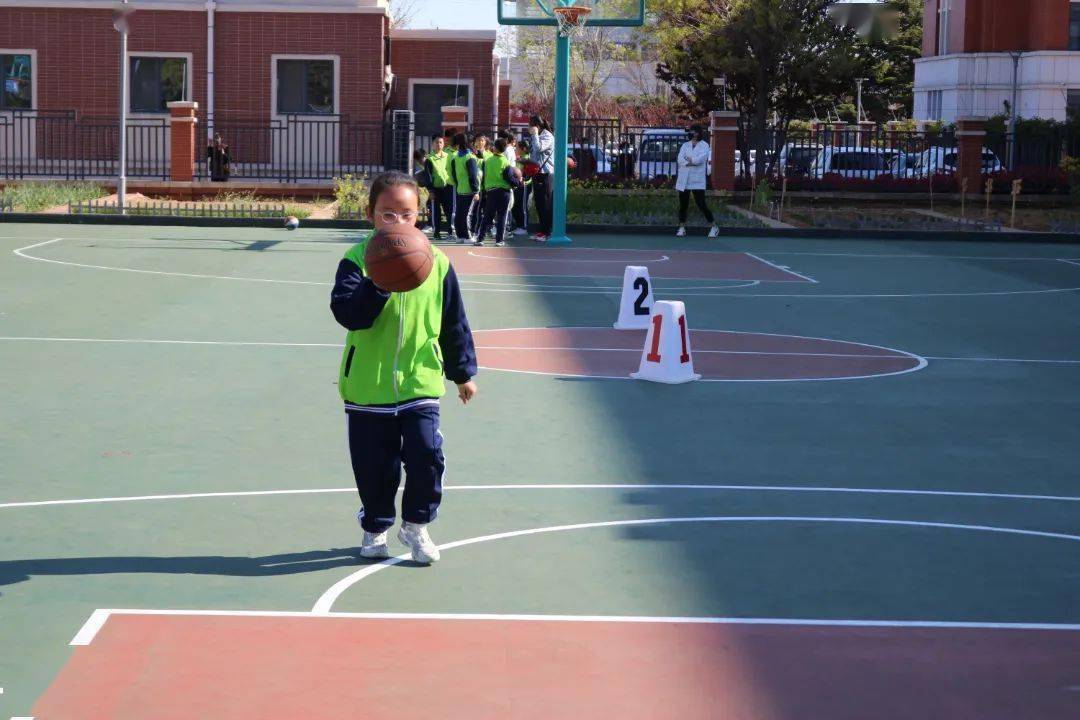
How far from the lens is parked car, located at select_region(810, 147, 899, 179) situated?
141 feet

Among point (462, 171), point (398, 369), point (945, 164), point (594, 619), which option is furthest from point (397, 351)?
point (945, 164)

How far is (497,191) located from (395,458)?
1914cm

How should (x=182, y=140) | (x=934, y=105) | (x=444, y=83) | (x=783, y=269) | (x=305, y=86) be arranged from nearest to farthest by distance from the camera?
(x=783, y=269), (x=182, y=140), (x=305, y=86), (x=444, y=83), (x=934, y=105)

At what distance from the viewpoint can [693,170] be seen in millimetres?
28984

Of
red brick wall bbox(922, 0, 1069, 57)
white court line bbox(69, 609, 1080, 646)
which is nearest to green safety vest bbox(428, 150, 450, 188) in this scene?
white court line bbox(69, 609, 1080, 646)

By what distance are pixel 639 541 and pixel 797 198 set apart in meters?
33.9

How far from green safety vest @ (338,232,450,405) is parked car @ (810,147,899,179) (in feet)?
120

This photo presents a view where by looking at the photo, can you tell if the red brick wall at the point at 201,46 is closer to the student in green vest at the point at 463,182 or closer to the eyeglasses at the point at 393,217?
the student in green vest at the point at 463,182

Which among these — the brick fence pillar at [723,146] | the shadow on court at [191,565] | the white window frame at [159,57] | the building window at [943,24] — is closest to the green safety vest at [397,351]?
the shadow on court at [191,565]

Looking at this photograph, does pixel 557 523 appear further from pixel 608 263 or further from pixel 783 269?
pixel 783 269

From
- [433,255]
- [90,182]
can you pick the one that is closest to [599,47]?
[90,182]

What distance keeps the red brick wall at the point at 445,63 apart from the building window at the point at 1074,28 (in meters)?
32.4

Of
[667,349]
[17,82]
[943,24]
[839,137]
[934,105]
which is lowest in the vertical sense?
[667,349]

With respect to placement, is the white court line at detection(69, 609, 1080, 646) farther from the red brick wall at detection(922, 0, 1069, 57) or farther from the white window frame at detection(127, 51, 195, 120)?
the red brick wall at detection(922, 0, 1069, 57)
